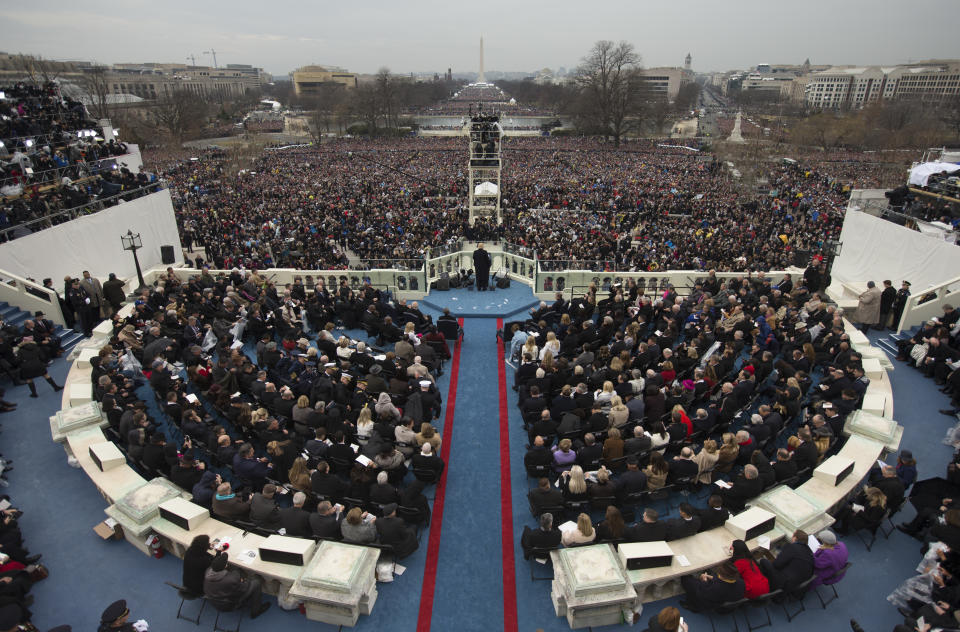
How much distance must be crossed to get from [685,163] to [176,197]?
138ft

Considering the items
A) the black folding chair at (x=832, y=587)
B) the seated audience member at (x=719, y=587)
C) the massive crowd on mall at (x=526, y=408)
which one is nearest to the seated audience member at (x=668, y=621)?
the massive crowd on mall at (x=526, y=408)

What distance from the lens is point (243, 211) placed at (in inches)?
1167

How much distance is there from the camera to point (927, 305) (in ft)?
37.7

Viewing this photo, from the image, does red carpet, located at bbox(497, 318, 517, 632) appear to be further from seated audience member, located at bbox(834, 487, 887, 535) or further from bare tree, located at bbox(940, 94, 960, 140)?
bare tree, located at bbox(940, 94, 960, 140)

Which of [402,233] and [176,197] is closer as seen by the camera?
[402,233]

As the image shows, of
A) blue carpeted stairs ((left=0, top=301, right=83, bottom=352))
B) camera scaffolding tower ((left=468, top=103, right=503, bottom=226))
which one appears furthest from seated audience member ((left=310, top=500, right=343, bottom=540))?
camera scaffolding tower ((left=468, top=103, right=503, bottom=226))

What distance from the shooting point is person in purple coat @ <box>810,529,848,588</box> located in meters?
5.27

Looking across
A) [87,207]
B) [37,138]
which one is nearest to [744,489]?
[87,207]

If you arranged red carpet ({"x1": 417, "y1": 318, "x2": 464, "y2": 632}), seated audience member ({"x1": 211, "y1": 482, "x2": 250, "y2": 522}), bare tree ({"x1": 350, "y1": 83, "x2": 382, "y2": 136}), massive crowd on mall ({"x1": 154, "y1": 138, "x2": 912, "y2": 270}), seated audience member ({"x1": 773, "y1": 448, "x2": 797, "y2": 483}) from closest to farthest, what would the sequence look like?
red carpet ({"x1": 417, "y1": 318, "x2": 464, "y2": 632})
seated audience member ({"x1": 211, "y1": 482, "x2": 250, "y2": 522})
seated audience member ({"x1": 773, "y1": 448, "x2": 797, "y2": 483})
massive crowd on mall ({"x1": 154, "y1": 138, "x2": 912, "y2": 270})
bare tree ({"x1": 350, "y1": 83, "x2": 382, "y2": 136})

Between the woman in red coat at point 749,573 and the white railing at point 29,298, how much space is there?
14.2m

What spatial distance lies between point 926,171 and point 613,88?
53272mm

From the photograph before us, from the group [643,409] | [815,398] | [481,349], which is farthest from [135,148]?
[815,398]

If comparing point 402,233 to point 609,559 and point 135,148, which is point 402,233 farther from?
point 609,559

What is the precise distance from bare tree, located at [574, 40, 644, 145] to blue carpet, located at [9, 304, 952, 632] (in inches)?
2503
